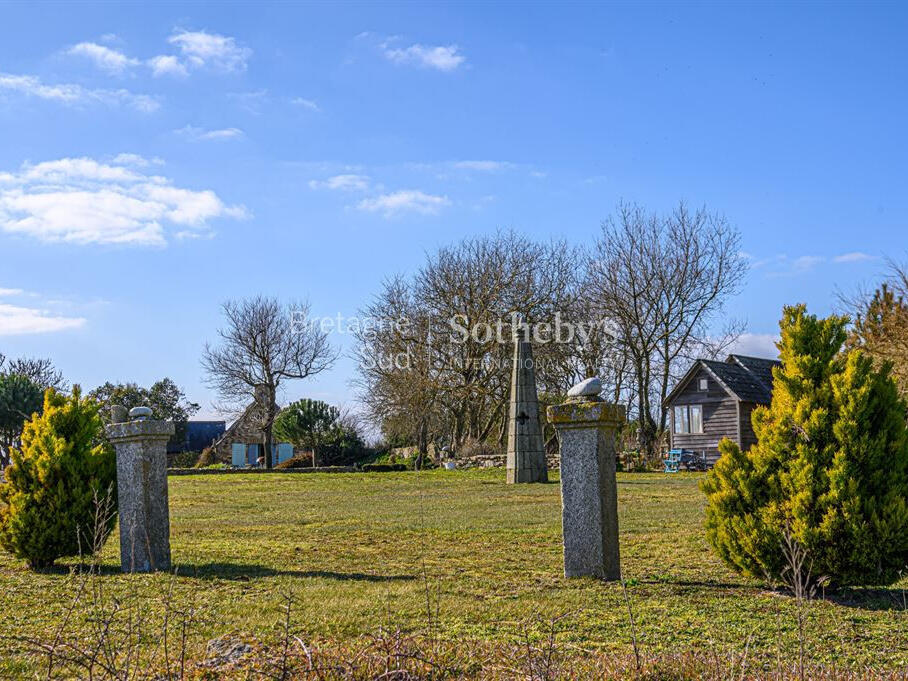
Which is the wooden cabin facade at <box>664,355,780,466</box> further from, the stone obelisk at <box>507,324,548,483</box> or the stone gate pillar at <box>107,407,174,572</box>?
the stone gate pillar at <box>107,407,174,572</box>

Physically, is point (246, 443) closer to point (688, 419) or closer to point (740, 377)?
point (688, 419)

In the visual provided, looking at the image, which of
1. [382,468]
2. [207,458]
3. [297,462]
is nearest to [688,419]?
[382,468]

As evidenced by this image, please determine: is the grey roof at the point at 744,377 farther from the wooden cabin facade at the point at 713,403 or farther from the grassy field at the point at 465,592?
the grassy field at the point at 465,592

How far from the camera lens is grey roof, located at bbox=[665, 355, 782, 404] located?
3497 centimetres

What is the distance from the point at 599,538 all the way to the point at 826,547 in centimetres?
183

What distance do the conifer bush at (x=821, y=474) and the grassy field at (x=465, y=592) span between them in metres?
0.38

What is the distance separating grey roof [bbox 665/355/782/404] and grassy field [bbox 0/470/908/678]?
74.1 feet

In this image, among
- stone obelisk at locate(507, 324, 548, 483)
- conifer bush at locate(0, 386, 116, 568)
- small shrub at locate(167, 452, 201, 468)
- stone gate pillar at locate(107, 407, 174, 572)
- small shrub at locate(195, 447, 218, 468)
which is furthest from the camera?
small shrub at locate(167, 452, 201, 468)

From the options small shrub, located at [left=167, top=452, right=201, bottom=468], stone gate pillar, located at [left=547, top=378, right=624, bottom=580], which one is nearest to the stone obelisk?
stone gate pillar, located at [left=547, top=378, right=624, bottom=580]

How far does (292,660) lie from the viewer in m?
4.36

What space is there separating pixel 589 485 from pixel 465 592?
1.45 metres

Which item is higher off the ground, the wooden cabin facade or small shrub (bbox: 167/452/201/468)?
the wooden cabin facade

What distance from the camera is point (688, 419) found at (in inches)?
1444

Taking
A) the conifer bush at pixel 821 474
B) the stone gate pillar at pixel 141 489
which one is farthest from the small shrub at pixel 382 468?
the conifer bush at pixel 821 474
